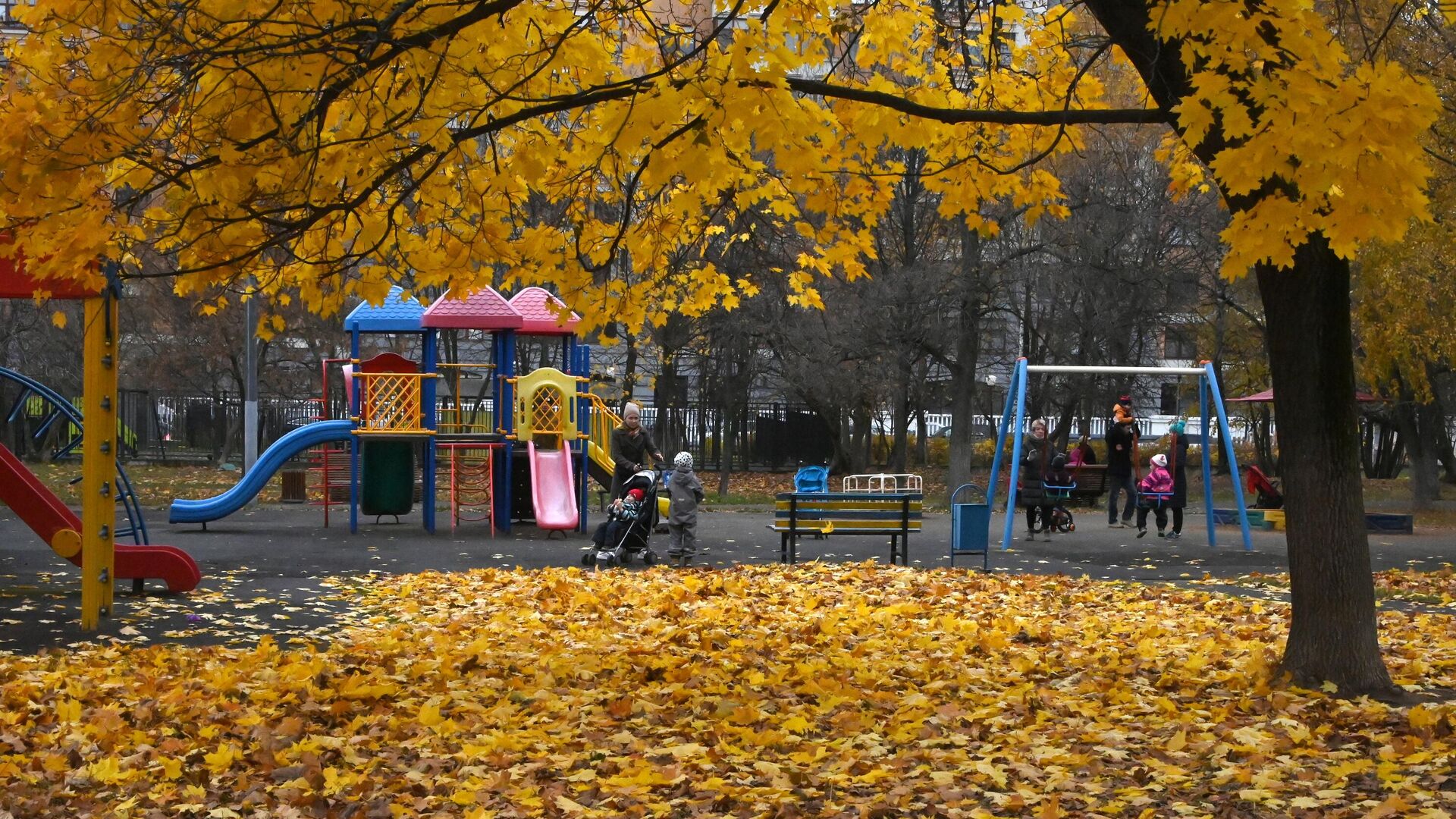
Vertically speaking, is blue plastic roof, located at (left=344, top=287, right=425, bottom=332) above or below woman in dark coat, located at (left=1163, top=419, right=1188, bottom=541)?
above

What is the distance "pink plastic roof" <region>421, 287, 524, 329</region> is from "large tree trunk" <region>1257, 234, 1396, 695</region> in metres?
15.4

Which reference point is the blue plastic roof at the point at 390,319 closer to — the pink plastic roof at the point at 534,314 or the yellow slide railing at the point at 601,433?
the pink plastic roof at the point at 534,314

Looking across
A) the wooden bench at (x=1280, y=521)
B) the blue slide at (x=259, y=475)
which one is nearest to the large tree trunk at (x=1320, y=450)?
the wooden bench at (x=1280, y=521)

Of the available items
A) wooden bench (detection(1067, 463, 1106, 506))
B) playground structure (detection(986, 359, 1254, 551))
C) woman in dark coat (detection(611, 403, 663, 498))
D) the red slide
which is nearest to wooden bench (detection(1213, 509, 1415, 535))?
wooden bench (detection(1067, 463, 1106, 506))

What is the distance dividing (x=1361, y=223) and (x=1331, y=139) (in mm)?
387

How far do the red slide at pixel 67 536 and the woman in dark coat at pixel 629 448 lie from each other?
5.17m

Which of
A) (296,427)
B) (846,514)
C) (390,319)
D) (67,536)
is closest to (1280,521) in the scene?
(846,514)

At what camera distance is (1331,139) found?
5.93 meters

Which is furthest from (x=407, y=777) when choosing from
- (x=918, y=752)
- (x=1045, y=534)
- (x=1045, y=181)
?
(x=1045, y=534)

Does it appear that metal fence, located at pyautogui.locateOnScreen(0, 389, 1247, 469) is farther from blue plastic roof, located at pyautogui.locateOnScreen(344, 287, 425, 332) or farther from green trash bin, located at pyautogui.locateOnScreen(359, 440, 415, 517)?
blue plastic roof, located at pyautogui.locateOnScreen(344, 287, 425, 332)

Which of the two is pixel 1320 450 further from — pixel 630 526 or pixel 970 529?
pixel 630 526

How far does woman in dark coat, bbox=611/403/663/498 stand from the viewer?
16375mm

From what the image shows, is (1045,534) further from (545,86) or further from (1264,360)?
(1264,360)

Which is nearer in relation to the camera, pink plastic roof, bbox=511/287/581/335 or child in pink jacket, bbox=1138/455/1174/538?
child in pink jacket, bbox=1138/455/1174/538
